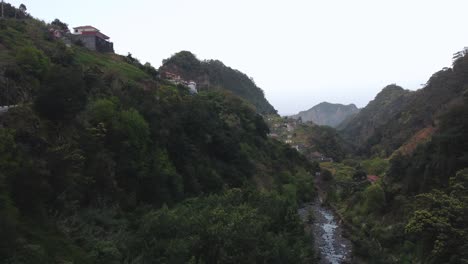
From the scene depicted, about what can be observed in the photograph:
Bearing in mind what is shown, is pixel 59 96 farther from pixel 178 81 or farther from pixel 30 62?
pixel 178 81

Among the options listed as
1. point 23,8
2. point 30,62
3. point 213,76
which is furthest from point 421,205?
point 213,76

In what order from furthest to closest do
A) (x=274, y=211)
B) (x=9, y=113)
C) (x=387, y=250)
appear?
(x=274, y=211) → (x=387, y=250) → (x=9, y=113)

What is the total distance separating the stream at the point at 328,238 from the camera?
88.2 ft

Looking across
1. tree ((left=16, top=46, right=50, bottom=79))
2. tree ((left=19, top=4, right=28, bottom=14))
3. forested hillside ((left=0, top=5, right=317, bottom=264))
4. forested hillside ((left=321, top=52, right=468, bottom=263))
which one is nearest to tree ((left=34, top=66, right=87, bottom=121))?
forested hillside ((left=0, top=5, right=317, bottom=264))

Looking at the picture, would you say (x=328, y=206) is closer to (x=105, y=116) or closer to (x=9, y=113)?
(x=105, y=116)

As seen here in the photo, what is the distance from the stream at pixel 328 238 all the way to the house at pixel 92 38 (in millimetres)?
32220

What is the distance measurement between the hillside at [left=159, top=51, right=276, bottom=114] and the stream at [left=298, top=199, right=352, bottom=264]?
34.8 meters

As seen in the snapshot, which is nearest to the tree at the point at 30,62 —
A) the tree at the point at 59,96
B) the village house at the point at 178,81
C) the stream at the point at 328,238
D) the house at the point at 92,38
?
the tree at the point at 59,96

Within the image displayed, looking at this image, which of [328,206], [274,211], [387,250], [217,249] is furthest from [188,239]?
[328,206]

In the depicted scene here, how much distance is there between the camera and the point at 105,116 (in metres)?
23.1

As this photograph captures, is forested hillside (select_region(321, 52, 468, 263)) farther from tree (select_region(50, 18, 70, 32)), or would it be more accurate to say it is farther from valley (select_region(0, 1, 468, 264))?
tree (select_region(50, 18, 70, 32))

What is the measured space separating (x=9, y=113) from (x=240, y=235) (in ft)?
35.5

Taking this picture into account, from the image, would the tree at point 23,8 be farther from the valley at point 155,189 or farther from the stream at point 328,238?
the stream at point 328,238

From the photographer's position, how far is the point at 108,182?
20578 millimetres
